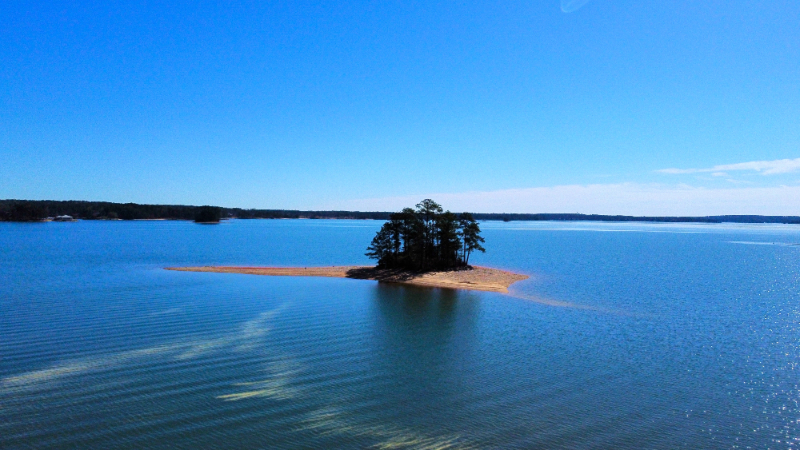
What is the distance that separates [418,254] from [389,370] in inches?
1779

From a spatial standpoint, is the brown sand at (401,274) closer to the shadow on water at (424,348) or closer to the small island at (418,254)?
the small island at (418,254)

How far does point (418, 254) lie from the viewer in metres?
68.3

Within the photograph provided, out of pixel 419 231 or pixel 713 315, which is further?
pixel 419 231

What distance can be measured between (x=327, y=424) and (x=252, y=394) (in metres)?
4.60

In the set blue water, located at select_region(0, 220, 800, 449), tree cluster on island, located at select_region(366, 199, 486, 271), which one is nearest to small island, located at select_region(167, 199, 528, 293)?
tree cluster on island, located at select_region(366, 199, 486, 271)

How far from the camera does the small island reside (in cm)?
6469

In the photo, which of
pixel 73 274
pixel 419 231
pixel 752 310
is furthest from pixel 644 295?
pixel 73 274

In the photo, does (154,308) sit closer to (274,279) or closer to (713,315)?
(274,279)

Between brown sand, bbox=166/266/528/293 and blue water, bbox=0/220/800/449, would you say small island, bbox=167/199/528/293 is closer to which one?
brown sand, bbox=166/266/528/293

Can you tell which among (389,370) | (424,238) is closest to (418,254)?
(424,238)

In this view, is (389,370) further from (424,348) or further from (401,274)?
(401,274)

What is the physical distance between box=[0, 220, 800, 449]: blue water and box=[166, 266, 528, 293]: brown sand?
11871mm

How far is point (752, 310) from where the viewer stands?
4162cm

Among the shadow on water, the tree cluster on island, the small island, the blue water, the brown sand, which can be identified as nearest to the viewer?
the blue water
